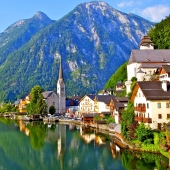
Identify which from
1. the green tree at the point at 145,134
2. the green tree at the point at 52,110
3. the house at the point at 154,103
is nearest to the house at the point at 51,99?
the green tree at the point at 52,110

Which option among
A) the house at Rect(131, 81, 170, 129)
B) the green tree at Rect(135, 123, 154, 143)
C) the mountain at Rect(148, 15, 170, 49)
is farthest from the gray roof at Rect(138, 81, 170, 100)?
the mountain at Rect(148, 15, 170, 49)

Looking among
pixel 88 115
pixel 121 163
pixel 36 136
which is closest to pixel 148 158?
pixel 121 163

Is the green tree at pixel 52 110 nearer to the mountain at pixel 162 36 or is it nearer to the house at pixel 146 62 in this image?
the mountain at pixel 162 36

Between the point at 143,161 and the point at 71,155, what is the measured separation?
12277 millimetres

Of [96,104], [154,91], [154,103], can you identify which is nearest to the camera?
[154,103]

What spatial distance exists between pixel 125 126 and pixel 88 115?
39.1 m

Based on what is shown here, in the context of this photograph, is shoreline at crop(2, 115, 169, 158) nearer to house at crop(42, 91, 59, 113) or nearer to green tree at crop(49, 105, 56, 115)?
green tree at crop(49, 105, 56, 115)

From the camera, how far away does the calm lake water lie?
1545 inches

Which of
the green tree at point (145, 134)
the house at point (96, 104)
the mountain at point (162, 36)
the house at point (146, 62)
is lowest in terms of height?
the green tree at point (145, 134)

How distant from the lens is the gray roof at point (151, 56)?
245ft

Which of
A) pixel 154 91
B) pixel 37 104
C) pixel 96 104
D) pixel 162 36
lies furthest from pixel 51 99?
pixel 154 91

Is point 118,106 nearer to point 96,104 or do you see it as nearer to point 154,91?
point 154,91

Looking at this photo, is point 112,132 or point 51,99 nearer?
point 112,132

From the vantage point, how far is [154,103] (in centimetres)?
4431
